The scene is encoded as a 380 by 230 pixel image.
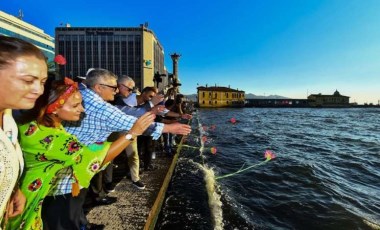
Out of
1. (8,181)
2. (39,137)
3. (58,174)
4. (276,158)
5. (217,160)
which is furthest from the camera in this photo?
(276,158)

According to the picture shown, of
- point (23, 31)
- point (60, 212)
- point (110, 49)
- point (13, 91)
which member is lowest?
point (60, 212)

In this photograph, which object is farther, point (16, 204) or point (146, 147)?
point (146, 147)

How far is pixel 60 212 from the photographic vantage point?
2395mm

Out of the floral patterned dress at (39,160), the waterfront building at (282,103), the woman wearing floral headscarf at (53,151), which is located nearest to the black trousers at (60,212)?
the woman wearing floral headscarf at (53,151)

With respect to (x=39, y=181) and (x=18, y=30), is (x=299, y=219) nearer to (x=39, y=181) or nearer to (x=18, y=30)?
(x=39, y=181)

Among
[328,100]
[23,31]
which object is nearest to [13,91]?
[23,31]

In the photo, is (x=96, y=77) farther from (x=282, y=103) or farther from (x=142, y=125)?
(x=282, y=103)

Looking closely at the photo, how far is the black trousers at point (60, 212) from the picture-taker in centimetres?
233

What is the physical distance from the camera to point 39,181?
184 cm

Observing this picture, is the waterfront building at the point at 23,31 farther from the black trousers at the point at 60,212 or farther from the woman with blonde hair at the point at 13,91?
the woman with blonde hair at the point at 13,91

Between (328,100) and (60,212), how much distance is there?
126 meters

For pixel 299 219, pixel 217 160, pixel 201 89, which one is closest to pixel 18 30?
pixel 201 89

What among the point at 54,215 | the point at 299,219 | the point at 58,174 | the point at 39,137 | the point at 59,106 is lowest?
the point at 299,219

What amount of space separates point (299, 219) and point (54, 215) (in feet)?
17.9
